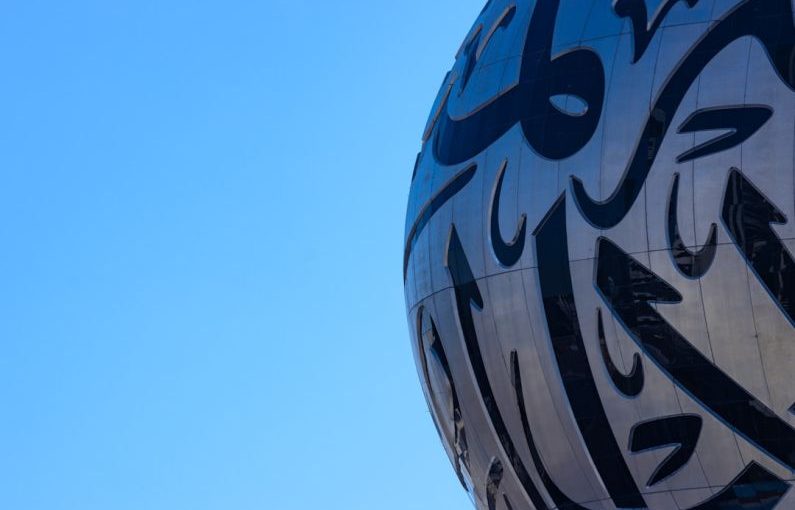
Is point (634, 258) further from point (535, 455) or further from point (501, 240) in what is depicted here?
point (535, 455)

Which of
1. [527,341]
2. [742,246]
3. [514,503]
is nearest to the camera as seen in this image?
[742,246]

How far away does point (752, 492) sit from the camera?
26641 millimetres

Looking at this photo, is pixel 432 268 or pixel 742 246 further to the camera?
pixel 432 268

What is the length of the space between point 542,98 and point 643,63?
1910 millimetres

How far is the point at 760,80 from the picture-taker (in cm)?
2633

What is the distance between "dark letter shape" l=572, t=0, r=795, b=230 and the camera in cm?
2658

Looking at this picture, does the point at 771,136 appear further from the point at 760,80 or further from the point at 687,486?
the point at 687,486

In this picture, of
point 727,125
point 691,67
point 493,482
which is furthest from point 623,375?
point 691,67

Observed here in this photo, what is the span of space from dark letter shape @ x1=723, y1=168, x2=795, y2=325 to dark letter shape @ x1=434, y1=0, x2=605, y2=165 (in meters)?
2.54

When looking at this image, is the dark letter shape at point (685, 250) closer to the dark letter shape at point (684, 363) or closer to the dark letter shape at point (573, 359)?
the dark letter shape at point (684, 363)

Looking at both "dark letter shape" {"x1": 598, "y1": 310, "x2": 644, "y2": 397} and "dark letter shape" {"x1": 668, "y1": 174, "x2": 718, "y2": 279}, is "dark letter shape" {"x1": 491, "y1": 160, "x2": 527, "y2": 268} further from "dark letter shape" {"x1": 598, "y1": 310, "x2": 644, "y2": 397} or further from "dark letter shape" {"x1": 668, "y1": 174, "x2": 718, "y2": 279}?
"dark letter shape" {"x1": 668, "y1": 174, "x2": 718, "y2": 279}

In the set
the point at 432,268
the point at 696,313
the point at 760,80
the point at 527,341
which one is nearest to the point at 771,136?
the point at 760,80

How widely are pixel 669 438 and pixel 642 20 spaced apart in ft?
19.2

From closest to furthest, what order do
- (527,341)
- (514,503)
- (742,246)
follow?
1. (742,246)
2. (527,341)
3. (514,503)
